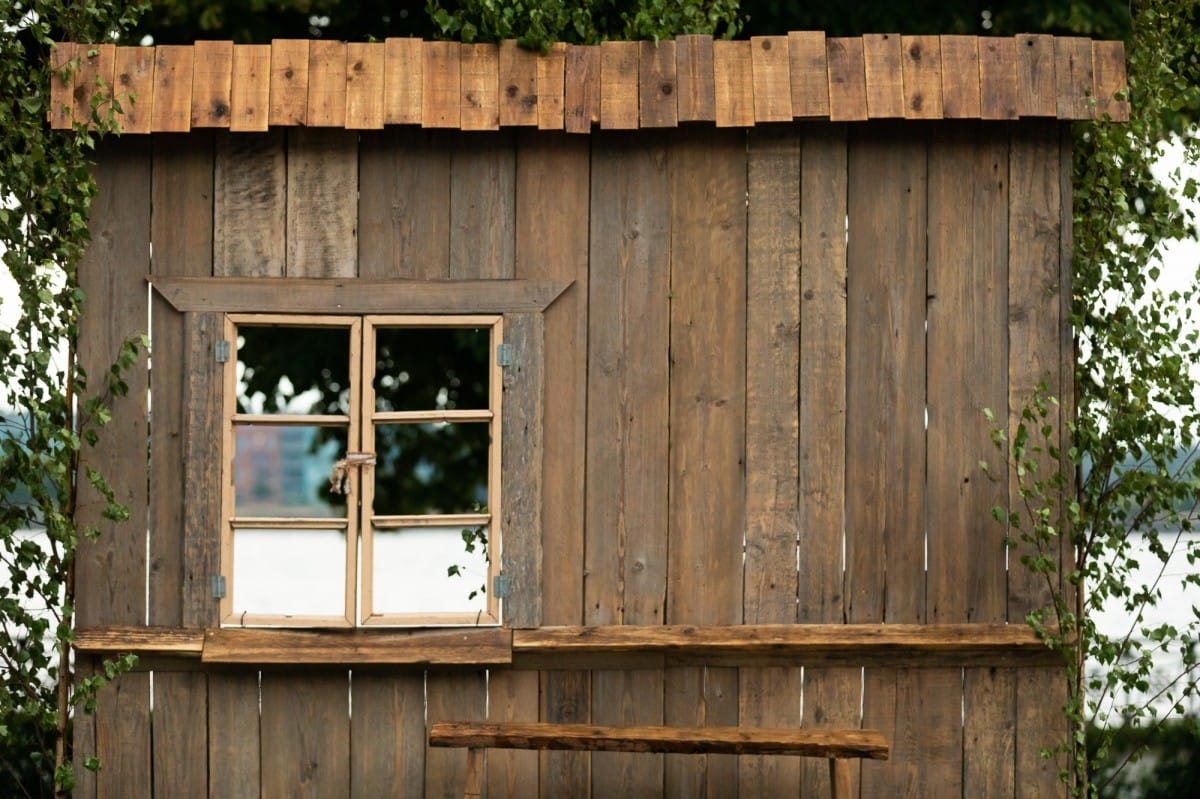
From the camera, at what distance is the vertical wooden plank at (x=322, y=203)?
231 inches

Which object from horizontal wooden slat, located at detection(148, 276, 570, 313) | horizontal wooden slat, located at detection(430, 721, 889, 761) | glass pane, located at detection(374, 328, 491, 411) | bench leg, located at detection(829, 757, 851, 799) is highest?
horizontal wooden slat, located at detection(148, 276, 570, 313)

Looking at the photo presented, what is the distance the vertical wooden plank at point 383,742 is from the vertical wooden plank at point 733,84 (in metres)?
2.43

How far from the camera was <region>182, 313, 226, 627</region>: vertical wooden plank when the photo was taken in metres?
5.79

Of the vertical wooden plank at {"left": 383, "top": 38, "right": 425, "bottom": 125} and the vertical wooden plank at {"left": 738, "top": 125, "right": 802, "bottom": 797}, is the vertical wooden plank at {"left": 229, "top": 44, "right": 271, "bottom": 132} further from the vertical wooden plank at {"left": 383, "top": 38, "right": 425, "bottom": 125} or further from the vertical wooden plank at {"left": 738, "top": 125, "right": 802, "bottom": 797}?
the vertical wooden plank at {"left": 738, "top": 125, "right": 802, "bottom": 797}

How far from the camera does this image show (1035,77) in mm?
5848

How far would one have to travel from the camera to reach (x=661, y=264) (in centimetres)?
591

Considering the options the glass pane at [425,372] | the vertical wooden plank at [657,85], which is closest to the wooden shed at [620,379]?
the vertical wooden plank at [657,85]

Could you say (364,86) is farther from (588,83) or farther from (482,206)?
(588,83)

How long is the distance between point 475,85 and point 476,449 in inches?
126

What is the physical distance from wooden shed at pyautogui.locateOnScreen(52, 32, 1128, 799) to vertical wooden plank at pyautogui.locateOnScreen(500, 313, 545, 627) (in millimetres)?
12

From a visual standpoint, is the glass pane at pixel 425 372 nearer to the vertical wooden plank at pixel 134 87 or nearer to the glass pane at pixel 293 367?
the glass pane at pixel 293 367

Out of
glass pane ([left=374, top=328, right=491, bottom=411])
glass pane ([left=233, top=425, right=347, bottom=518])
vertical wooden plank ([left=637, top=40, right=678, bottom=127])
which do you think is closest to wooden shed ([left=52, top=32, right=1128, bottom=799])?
vertical wooden plank ([left=637, top=40, right=678, bottom=127])

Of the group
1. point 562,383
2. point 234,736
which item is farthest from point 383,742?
point 562,383

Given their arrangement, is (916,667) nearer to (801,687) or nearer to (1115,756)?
(801,687)
